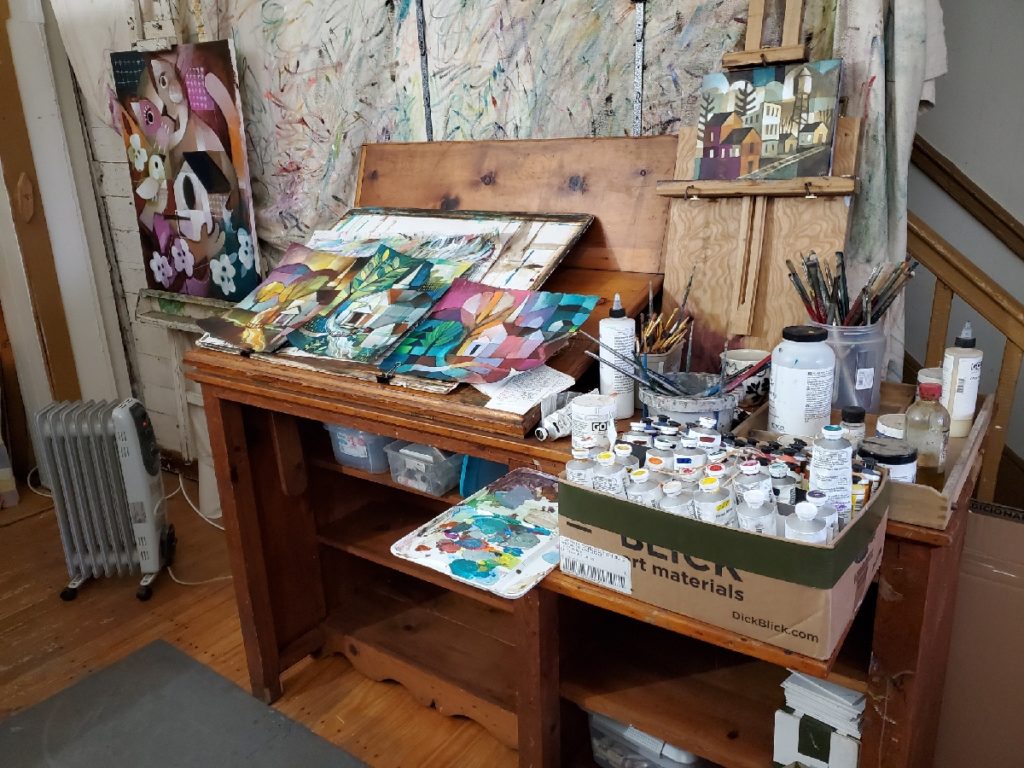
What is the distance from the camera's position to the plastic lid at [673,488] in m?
0.89

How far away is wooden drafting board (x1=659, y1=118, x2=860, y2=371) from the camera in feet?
4.21

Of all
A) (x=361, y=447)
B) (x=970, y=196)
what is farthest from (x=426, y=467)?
(x=970, y=196)

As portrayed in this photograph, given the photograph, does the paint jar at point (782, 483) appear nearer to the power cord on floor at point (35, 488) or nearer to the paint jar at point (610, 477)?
the paint jar at point (610, 477)

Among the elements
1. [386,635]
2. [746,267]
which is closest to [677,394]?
[746,267]

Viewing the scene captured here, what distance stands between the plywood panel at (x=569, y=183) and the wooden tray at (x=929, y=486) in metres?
0.49

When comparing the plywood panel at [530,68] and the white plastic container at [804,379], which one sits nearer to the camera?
the white plastic container at [804,379]

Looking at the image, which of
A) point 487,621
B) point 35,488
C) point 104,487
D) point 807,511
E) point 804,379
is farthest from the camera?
point 35,488

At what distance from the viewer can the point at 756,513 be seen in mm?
850

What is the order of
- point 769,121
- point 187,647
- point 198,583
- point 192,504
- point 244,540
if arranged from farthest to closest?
point 192,504
point 198,583
point 187,647
point 244,540
point 769,121

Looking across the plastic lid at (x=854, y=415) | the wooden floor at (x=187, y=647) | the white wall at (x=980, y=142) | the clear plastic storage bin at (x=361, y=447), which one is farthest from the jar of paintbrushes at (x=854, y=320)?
the white wall at (x=980, y=142)

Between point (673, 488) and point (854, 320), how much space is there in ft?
1.54

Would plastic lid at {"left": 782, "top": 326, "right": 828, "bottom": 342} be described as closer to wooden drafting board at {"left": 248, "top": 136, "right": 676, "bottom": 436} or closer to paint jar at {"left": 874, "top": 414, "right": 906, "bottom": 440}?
paint jar at {"left": 874, "top": 414, "right": 906, "bottom": 440}

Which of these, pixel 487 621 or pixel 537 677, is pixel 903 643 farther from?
pixel 487 621

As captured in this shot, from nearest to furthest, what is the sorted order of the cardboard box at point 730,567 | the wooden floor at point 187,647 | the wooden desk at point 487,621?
the cardboard box at point 730,567, the wooden desk at point 487,621, the wooden floor at point 187,647
